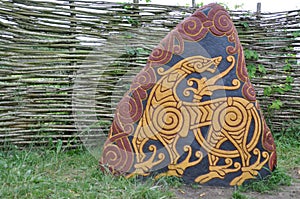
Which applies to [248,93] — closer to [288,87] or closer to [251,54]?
[251,54]

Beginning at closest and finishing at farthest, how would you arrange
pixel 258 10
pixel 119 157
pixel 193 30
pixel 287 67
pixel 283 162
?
pixel 119 157, pixel 193 30, pixel 283 162, pixel 287 67, pixel 258 10

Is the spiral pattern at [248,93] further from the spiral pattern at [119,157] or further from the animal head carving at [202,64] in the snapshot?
the spiral pattern at [119,157]

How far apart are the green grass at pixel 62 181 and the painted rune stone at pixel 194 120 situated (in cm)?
16

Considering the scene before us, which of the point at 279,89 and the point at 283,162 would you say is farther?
the point at 279,89

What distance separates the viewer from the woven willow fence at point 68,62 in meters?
3.25

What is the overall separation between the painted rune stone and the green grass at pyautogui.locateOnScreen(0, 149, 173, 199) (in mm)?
155

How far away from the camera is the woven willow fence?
3.25 m

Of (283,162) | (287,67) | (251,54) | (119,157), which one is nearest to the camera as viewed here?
(119,157)

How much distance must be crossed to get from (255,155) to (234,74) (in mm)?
608

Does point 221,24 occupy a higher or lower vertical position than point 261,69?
higher

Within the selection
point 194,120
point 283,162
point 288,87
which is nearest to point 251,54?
point 288,87

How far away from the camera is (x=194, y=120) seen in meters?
2.54

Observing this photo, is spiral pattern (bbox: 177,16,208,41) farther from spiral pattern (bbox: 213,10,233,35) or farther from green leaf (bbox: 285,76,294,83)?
green leaf (bbox: 285,76,294,83)

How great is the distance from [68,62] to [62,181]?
1.40 metres
